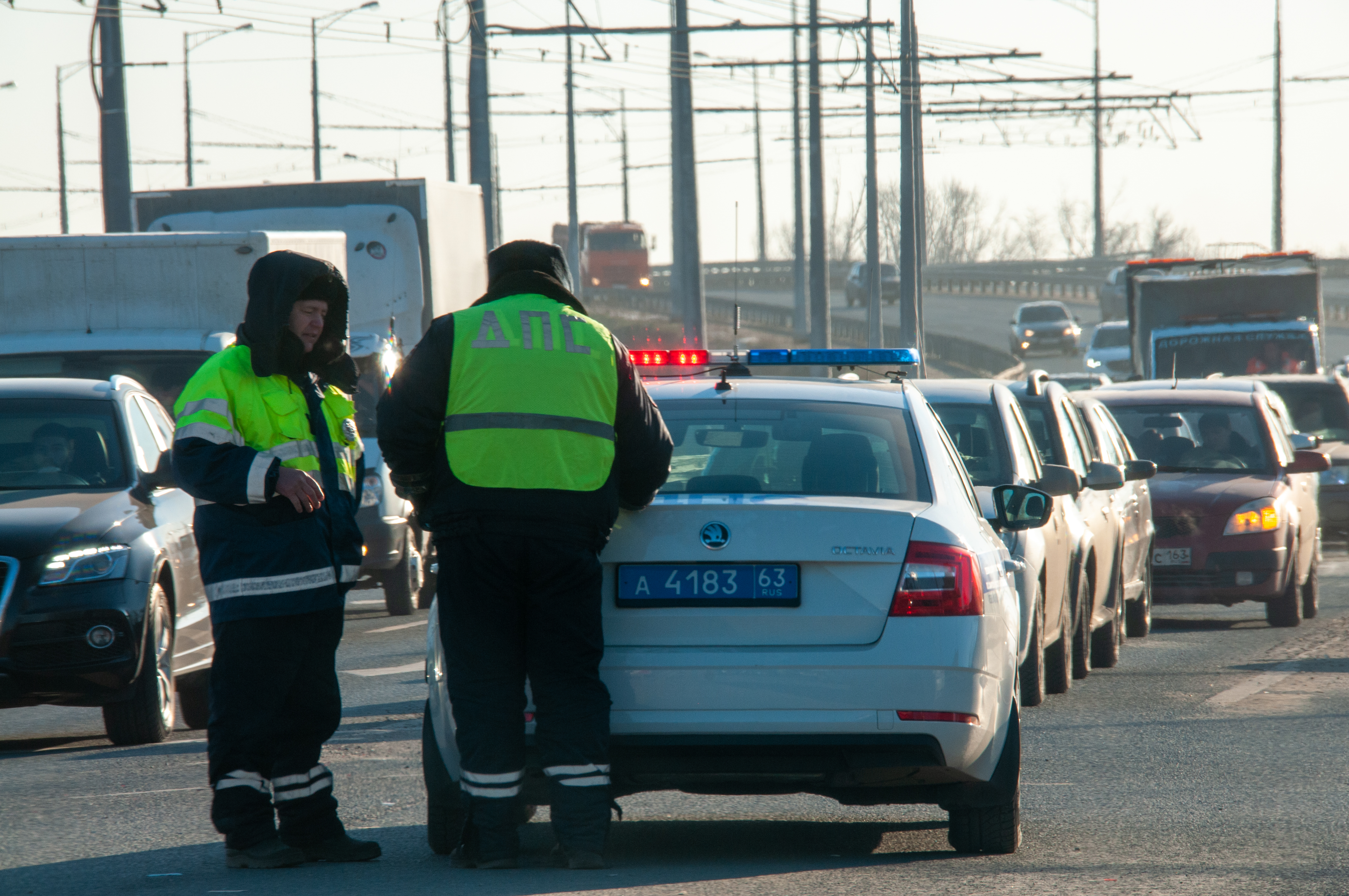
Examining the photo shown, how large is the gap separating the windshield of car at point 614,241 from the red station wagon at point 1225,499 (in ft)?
190

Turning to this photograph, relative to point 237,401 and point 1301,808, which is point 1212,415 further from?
point 237,401

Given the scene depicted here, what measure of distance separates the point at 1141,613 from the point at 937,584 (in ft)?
28.3

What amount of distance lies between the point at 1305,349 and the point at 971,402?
2175cm

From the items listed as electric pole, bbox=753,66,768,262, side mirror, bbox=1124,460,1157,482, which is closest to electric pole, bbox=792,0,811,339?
electric pole, bbox=753,66,768,262

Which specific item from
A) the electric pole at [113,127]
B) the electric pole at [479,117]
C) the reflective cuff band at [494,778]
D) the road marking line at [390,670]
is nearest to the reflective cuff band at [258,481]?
the reflective cuff band at [494,778]

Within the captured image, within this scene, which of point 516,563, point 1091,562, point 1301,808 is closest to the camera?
point 516,563

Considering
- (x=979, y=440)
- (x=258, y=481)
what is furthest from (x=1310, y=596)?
(x=258, y=481)

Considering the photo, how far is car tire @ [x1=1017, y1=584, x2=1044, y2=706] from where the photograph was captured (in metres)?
9.60

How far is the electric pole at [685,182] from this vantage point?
1264 inches

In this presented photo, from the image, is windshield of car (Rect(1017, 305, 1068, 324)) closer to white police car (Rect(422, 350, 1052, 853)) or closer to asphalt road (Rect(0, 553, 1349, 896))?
asphalt road (Rect(0, 553, 1349, 896))

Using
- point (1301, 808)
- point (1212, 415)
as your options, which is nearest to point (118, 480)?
point (1301, 808)

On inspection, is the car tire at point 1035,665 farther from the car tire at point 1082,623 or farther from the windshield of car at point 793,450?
the windshield of car at point 793,450

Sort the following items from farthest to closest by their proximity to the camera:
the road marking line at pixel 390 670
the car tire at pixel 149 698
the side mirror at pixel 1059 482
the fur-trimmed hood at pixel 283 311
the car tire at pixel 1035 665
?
the road marking line at pixel 390 670 → the side mirror at pixel 1059 482 → the car tire at pixel 1035 665 → the car tire at pixel 149 698 → the fur-trimmed hood at pixel 283 311

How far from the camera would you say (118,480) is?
31.8 ft
